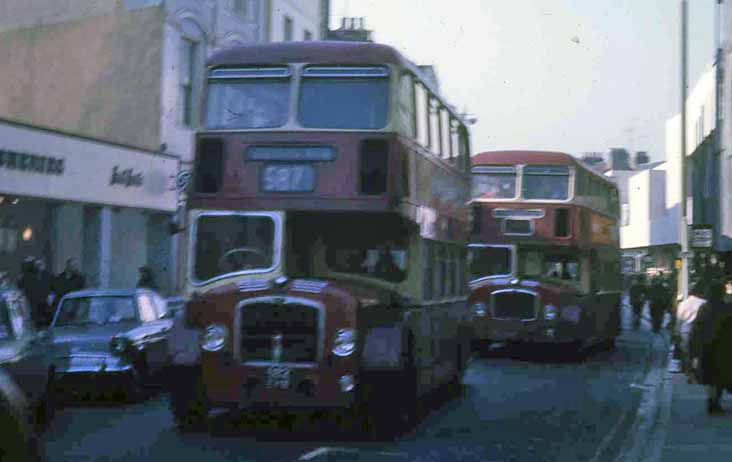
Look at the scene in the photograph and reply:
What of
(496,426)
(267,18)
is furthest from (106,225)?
(496,426)

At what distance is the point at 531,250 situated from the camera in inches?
1099

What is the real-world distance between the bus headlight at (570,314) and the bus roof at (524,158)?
2853mm

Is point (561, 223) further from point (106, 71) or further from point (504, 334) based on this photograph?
point (106, 71)

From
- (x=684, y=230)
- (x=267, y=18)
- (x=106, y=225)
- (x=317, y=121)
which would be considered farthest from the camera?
(x=267, y=18)

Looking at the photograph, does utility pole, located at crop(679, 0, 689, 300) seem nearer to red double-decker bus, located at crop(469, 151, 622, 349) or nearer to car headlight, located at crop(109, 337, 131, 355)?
red double-decker bus, located at crop(469, 151, 622, 349)

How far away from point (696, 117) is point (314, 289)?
182ft

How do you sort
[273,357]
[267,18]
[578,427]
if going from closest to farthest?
[273,357], [578,427], [267,18]

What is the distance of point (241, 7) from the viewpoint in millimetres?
41906

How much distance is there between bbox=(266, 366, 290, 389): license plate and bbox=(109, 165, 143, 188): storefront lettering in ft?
69.8

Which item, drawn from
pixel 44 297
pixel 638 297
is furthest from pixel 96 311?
pixel 638 297

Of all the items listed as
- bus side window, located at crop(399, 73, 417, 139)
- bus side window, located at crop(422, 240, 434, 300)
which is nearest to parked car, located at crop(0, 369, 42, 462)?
bus side window, located at crop(399, 73, 417, 139)

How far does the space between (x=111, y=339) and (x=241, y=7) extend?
26.0 meters

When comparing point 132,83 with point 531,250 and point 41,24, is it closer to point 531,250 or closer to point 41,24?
point 41,24

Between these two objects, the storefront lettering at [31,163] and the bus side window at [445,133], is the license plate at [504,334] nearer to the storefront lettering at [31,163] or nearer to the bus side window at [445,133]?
the bus side window at [445,133]
